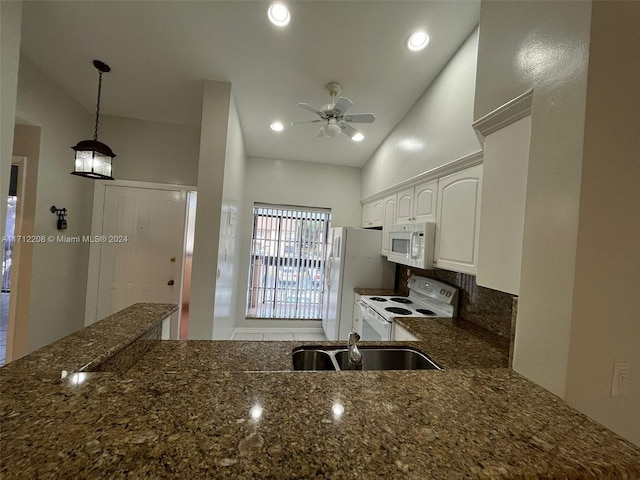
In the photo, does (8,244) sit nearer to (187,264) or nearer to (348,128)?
(187,264)

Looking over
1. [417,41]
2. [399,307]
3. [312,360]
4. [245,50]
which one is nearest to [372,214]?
[399,307]

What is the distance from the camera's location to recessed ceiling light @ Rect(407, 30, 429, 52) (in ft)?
6.18

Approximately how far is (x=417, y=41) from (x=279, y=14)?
40.9 inches

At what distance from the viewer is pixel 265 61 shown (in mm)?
2092

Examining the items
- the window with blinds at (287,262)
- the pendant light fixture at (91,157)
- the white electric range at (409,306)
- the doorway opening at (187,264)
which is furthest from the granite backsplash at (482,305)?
the pendant light fixture at (91,157)

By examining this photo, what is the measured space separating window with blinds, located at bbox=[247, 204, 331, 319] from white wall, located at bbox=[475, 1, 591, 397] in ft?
10.7

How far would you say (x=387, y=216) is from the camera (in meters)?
3.20

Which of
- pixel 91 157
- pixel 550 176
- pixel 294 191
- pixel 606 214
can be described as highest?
pixel 294 191

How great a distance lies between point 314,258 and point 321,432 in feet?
12.2

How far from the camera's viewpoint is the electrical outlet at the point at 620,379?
91 centimetres

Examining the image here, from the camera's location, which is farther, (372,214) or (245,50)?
(372,214)

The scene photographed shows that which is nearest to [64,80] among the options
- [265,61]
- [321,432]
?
[265,61]

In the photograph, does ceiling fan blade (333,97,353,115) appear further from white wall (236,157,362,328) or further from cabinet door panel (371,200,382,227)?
white wall (236,157,362,328)

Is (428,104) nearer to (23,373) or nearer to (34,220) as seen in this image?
(23,373)
